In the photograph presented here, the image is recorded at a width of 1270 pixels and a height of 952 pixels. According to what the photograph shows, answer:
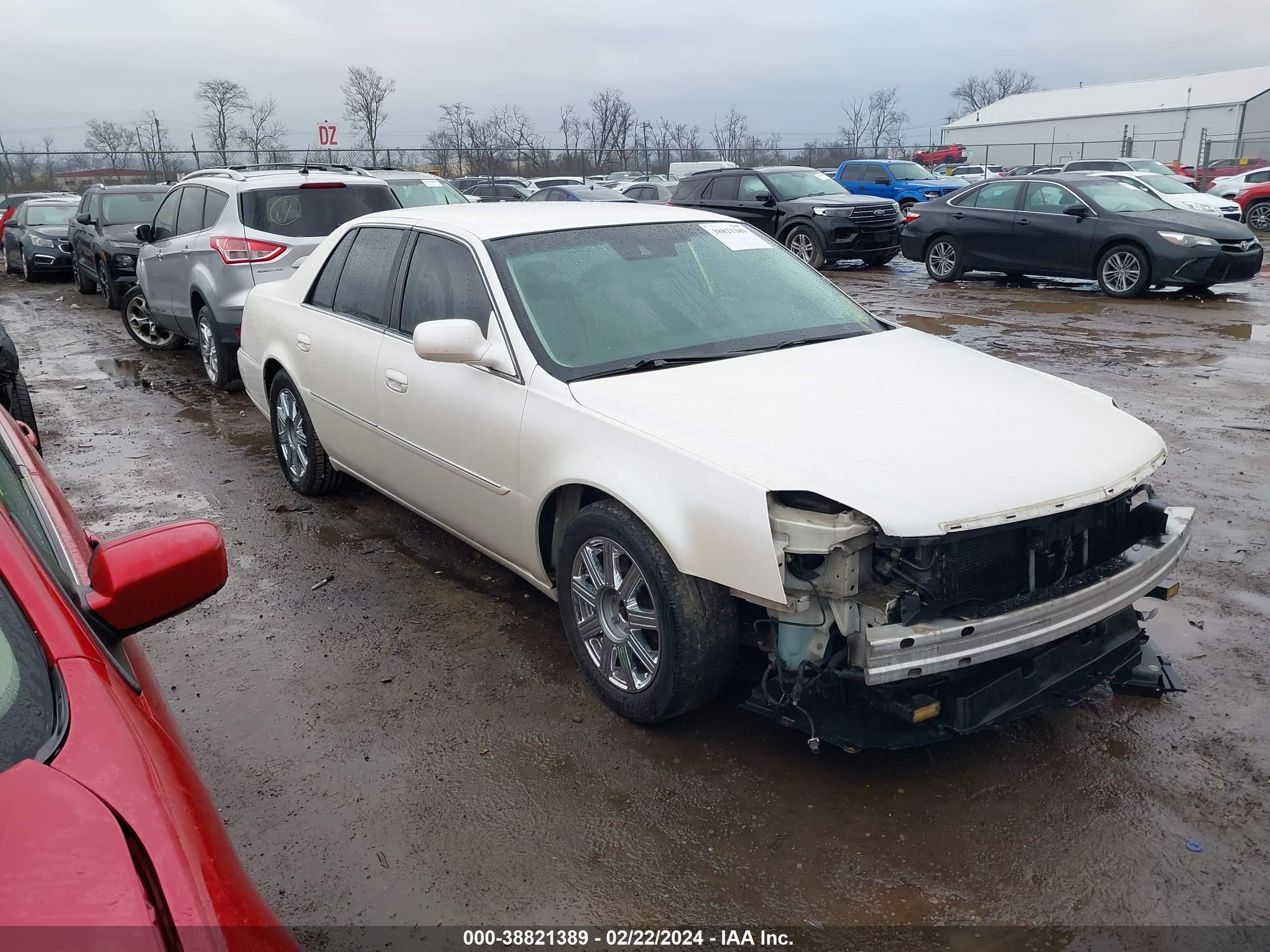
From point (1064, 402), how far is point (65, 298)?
17.4 m

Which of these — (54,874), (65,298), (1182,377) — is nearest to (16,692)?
(54,874)

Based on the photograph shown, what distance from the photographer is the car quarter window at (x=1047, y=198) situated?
1316cm

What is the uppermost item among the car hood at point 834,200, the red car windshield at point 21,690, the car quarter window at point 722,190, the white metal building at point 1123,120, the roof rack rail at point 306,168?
the white metal building at point 1123,120

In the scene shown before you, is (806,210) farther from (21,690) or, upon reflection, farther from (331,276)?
(21,690)

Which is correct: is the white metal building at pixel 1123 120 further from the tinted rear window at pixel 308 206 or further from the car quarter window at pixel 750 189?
the tinted rear window at pixel 308 206

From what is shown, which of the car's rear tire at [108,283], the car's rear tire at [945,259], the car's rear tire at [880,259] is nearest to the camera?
the car's rear tire at [108,283]

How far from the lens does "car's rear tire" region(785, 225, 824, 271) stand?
51.6ft

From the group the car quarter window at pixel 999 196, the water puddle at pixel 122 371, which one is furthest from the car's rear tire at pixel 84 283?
the car quarter window at pixel 999 196

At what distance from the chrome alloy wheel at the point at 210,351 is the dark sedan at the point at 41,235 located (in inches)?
438

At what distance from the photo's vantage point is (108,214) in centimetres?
1347

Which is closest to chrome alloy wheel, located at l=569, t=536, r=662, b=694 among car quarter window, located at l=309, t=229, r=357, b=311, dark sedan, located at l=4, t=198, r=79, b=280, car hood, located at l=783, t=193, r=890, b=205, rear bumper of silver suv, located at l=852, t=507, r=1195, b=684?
rear bumper of silver suv, located at l=852, t=507, r=1195, b=684

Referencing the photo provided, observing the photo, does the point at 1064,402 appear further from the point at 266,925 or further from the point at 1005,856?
the point at 266,925

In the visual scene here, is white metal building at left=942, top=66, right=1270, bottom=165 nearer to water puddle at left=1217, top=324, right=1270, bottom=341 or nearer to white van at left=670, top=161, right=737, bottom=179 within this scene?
white van at left=670, top=161, right=737, bottom=179

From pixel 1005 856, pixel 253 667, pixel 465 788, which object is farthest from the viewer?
pixel 253 667
